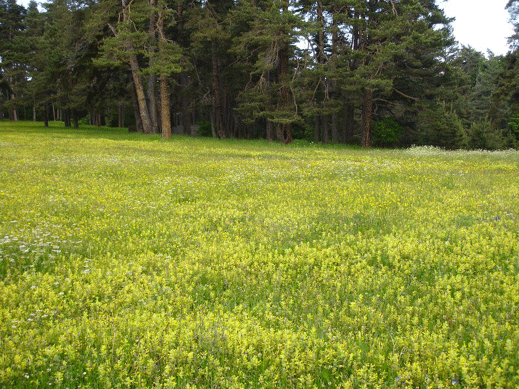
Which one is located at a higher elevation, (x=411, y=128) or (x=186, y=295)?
(x=411, y=128)

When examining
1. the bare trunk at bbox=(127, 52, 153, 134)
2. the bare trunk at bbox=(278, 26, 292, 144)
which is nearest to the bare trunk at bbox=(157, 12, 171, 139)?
the bare trunk at bbox=(127, 52, 153, 134)

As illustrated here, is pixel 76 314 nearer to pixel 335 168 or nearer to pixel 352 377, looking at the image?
pixel 352 377

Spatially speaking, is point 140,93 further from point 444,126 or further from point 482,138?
point 482,138

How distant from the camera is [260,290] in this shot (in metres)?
5.04

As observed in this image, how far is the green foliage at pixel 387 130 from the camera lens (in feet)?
132

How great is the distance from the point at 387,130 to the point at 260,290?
125 feet

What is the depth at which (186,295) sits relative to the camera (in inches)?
191

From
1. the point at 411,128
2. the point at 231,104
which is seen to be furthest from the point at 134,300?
the point at 231,104

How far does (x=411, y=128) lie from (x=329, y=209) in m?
39.2

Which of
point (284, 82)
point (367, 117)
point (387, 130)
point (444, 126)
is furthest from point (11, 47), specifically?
point (444, 126)

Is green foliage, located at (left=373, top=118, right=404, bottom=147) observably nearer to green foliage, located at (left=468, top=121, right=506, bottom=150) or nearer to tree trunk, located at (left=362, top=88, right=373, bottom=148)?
tree trunk, located at (left=362, top=88, right=373, bottom=148)

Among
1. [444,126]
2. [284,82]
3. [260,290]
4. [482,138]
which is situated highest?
[284,82]

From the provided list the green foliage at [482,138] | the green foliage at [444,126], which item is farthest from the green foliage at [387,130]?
the green foliage at [482,138]

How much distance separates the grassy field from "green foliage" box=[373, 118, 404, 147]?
3152 centimetres
